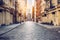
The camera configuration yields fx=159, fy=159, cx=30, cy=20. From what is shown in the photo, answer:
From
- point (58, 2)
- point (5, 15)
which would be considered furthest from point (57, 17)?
point (5, 15)

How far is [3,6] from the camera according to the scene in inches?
1614

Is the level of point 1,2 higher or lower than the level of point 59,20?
higher

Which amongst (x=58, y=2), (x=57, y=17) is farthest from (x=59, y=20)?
(x=58, y=2)

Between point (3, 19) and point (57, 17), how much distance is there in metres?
14.0

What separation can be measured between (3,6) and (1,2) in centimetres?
157

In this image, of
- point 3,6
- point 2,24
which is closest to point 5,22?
point 2,24

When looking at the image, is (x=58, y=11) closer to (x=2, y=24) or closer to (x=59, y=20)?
(x=59, y=20)

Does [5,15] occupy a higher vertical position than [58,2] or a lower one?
lower

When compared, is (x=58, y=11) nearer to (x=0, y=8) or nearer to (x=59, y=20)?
(x=59, y=20)

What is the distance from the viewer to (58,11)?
40.6m

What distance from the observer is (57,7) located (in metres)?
41.2

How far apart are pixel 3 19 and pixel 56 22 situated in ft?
46.0

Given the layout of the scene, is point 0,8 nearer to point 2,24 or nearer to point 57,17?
point 2,24

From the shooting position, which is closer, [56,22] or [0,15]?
[0,15]
